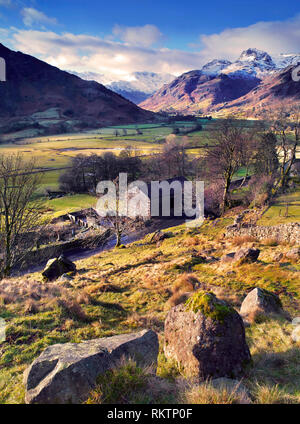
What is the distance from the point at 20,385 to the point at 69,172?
7222cm

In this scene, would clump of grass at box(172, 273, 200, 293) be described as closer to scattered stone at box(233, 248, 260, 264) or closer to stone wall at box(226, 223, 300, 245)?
scattered stone at box(233, 248, 260, 264)

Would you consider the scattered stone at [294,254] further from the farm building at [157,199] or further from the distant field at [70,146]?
the distant field at [70,146]

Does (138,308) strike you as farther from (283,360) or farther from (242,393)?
(242,393)

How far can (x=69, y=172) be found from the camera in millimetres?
72875

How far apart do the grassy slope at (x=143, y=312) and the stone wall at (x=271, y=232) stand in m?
1.75

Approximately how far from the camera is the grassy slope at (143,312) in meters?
5.67

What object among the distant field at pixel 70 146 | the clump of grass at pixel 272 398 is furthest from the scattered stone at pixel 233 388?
the distant field at pixel 70 146

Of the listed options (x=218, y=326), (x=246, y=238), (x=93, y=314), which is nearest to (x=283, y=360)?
(x=218, y=326)

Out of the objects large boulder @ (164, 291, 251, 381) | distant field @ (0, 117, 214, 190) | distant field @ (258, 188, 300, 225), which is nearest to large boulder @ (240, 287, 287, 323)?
large boulder @ (164, 291, 251, 381)

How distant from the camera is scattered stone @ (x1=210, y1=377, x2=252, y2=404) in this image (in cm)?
434

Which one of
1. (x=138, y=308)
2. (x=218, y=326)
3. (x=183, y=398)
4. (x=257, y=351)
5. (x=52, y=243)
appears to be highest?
(x=218, y=326)

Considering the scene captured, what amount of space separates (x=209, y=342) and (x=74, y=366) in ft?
9.71

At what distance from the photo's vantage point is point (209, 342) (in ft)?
18.8

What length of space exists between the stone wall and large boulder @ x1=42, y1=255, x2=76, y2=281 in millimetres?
16446
